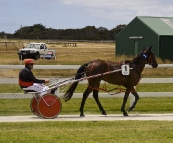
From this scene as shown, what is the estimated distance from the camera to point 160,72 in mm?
25891

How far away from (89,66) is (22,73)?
199 cm

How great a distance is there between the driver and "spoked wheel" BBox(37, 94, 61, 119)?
0.82 ft

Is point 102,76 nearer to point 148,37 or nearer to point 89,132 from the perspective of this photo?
point 89,132

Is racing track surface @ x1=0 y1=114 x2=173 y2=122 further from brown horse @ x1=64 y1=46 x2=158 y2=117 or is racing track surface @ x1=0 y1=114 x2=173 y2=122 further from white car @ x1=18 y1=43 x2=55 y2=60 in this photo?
white car @ x1=18 y1=43 x2=55 y2=60

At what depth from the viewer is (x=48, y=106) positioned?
11242 mm

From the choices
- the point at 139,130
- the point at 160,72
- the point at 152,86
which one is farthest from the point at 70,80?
the point at 160,72

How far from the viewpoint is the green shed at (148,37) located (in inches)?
1440

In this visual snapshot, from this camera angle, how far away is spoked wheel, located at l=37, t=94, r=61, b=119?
11.2 meters

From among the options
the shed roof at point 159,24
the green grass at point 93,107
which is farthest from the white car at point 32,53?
the green grass at point 93,107

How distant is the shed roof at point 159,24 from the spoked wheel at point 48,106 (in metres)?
26.7

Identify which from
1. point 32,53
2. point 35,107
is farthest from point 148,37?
point 35,107

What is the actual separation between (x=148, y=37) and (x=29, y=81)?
2791 cm

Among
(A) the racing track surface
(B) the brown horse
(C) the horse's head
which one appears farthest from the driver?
(C) the horse's head

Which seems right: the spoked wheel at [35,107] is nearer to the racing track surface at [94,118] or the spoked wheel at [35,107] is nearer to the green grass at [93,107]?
the racing track surface at [94,118]
